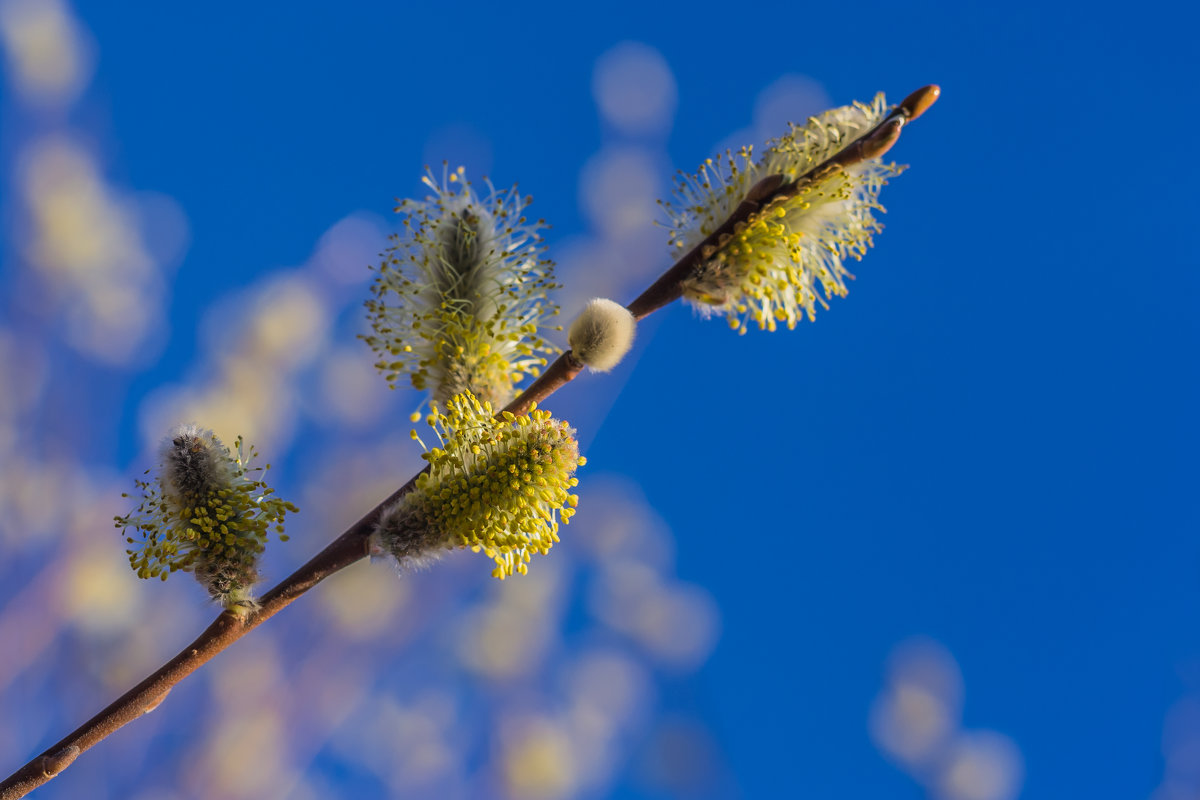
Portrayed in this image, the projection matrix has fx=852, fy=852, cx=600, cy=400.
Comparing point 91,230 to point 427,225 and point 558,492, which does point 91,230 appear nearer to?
point 427,225

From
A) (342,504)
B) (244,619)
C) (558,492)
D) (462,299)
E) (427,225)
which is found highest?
(342,504)

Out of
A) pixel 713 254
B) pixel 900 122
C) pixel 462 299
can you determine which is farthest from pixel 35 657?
pixel 900 122

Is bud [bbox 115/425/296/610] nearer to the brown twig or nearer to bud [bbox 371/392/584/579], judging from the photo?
the brown twig

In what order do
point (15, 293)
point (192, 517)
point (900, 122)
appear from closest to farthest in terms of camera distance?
point (192, 517) < point (900, 122) < point (15, 293)

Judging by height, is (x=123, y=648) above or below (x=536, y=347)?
above

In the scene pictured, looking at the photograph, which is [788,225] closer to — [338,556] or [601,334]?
[601,334]

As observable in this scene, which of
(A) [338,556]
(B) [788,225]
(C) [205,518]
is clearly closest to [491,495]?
(A) [338,556]

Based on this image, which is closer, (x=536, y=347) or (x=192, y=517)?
(x=192, y=517)
